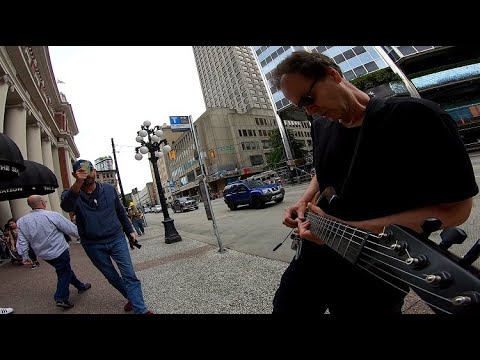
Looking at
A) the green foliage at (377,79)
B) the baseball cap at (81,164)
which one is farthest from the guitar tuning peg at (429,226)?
the green foliage at (377,79)

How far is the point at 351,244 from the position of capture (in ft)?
3.26

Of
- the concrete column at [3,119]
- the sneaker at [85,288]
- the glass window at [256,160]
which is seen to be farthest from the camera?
the glass window at [256,160]

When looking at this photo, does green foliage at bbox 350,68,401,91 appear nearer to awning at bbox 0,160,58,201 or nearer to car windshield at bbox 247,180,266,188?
car windshield at bbox 247,180,266,188

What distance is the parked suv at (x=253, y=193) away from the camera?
12.2 meters

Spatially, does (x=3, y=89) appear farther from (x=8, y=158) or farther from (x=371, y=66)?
(x=371, y=66)

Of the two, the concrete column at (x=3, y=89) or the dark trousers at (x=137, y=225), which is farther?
the dark trousers at (x=137, y=225)

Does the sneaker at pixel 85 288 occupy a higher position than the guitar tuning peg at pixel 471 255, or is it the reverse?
the guitar tuning peg at pixel 471 255

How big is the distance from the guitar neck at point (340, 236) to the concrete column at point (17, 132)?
13.5 m

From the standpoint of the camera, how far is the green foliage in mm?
25844

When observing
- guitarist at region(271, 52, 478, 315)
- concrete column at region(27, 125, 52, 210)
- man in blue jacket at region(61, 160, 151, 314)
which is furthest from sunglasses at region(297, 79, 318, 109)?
concrete column at region(27, 125, 52, 210)

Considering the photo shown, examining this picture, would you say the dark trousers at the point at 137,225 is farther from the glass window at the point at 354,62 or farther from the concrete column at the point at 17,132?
the glass window at the point at 354,62
